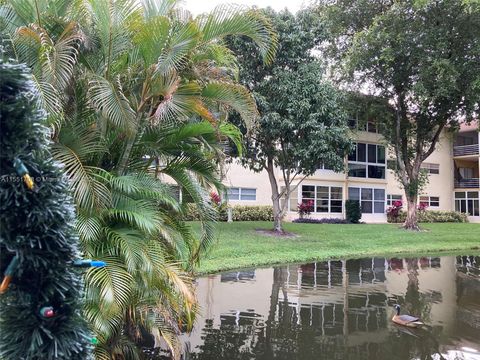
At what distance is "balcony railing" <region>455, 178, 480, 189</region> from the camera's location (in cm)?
3441

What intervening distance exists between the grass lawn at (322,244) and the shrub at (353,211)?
4.74 meters

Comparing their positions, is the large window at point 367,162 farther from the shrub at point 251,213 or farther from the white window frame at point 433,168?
the shrub at point 251,213

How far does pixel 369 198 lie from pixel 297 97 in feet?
52.1

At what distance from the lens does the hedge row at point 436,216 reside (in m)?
30.4

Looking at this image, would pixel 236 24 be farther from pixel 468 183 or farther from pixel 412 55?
pixel 468 183

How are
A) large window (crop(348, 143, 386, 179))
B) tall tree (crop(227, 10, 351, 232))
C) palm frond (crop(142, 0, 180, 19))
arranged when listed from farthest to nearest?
large window (crop(348, 143, 386, 179)), tall tree (crop(227, 10, 351, 232)), palm frond (crop(142, 0, 180, 19))

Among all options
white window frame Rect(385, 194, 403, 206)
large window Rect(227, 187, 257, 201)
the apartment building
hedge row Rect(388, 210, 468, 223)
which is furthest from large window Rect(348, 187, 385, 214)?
large window Rect(227, 187, 257, 201)

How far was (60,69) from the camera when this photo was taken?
433cm

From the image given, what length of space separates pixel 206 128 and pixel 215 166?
0.65 metres

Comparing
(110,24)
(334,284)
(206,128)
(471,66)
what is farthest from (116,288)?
(471,66)

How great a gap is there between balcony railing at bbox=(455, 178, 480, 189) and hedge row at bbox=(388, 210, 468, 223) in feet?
8.61

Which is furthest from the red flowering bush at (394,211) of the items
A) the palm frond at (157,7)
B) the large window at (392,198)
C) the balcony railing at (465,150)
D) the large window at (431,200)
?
the palm frond at (157,7)

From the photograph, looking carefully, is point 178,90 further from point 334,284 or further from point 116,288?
point 334,284

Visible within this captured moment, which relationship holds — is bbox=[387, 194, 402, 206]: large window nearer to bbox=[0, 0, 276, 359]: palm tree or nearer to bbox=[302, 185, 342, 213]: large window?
bbox=[302, 185, 342, 213]: large window
